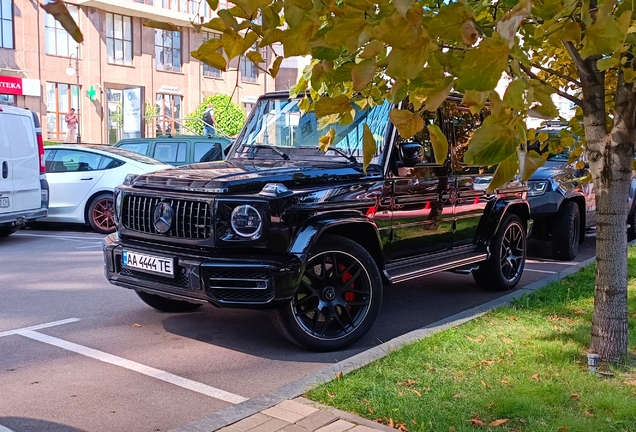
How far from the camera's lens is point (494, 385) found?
4258 mm

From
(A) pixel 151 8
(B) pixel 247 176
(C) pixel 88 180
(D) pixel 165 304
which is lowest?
(D) pixel 165 304

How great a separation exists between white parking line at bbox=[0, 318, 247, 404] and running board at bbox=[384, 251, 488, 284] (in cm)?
179

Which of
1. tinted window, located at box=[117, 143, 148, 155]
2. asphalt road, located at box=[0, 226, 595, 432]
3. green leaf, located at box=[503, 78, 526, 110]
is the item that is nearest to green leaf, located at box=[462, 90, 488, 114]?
green leaf, located at box=[503, 78, 526, 110]

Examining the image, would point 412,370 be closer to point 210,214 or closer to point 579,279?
point 210,214

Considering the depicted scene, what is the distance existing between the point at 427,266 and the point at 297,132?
5.31 feet

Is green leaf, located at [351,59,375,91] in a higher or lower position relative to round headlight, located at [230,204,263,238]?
higher

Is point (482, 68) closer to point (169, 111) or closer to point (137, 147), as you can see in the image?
point (137, 147)

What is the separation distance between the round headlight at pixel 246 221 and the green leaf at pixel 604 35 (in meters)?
2.99

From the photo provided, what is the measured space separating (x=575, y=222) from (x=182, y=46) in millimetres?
34660

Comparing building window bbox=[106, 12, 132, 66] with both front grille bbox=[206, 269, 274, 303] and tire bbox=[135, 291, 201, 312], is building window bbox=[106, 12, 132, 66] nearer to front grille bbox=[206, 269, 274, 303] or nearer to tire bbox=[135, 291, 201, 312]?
tire bbox=[135, 291, 201, 312]

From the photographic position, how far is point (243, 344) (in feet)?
18.0

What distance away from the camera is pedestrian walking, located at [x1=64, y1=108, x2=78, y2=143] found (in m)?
33.4

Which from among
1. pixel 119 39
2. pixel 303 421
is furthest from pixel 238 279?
pixel 119 39

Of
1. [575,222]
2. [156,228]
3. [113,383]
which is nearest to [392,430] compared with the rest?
[113,383]
